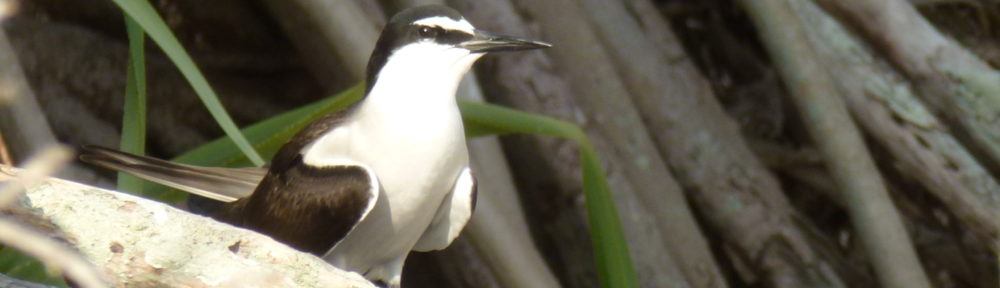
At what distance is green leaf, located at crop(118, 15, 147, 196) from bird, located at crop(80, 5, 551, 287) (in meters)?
0.05

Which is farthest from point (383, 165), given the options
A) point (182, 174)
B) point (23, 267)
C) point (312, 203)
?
point (23, 267)

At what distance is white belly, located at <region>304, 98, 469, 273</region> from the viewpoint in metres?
2.25

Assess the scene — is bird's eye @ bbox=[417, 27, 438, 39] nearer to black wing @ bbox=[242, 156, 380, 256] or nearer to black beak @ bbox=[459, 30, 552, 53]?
black beak @ bbox=[459, 30, 552, 53]

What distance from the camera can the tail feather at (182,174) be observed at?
225 cm

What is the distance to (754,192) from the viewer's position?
3238 mm

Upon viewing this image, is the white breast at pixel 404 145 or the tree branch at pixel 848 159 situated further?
the tree branch at pixel 848 159

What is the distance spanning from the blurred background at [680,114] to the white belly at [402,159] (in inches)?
15.6

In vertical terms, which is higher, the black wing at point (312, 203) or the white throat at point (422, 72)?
the white throat at point (422, 72)

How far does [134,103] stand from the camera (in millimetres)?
2277

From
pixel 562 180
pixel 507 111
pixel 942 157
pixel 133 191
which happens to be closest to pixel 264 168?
pixel 133 191

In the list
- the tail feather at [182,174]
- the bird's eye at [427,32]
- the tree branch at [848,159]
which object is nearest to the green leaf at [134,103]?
the tail feather at [182,174]

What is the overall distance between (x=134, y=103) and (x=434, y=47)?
0.52 m

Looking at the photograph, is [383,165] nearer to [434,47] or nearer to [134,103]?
[434,47]

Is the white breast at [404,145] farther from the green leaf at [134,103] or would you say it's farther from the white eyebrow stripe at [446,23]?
the green leaf at [134,103]
